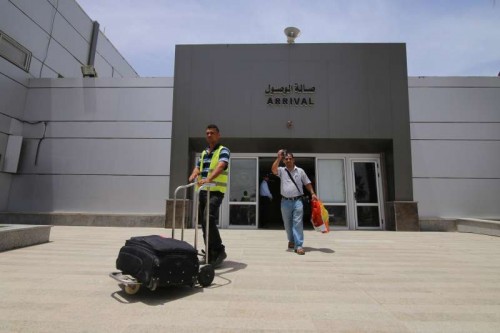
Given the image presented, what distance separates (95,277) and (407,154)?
30.9 feet

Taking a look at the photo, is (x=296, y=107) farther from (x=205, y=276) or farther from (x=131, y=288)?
(x=131, y=288)

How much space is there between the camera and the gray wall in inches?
372

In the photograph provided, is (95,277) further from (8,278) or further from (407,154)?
(407,154)

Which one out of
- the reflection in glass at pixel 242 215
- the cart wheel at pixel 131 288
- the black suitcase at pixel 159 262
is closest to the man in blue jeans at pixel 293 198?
the black suitcase at pixel 159 262

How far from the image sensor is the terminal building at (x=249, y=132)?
9.41 meters

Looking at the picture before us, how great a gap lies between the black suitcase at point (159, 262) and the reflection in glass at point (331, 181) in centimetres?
784

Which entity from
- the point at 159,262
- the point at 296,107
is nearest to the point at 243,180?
the point at 296,107

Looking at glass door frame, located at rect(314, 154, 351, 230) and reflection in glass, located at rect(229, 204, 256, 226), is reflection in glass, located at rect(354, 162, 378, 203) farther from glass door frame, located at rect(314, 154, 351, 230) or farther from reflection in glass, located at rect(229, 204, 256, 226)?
reflection in glass, located at rect(229, 204, 256, 226)

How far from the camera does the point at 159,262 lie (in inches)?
100.0

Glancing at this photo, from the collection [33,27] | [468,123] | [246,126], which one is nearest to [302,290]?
[246,126]

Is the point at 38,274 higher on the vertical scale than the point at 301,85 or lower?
lower

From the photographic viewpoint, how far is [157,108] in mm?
9898

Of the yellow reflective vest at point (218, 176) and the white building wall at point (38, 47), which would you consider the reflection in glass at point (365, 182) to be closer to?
the yellow reflective vest at point (218, 176)

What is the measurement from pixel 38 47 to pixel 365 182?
13058mm
